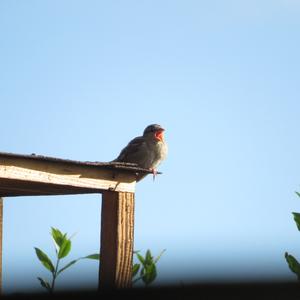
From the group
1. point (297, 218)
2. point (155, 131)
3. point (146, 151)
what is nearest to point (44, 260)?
point (297, 218)

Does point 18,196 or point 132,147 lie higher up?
point 132,147

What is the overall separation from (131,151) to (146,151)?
0.19 meters

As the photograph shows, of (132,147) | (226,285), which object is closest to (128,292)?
(226,285)

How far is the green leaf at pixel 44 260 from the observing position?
314 centimetres

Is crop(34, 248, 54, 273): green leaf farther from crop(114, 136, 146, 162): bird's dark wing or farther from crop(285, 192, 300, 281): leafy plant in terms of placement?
crop(114, 136, 146, 162): bird's dark wing

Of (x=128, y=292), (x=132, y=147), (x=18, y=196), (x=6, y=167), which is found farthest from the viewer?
(x=132, y=147)

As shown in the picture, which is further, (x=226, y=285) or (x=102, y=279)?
(x=102, y=279)

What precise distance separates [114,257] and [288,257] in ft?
5.70

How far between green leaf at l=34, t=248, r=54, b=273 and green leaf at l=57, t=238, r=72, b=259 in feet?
0.24

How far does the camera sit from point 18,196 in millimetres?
4680

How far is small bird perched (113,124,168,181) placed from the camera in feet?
22.3

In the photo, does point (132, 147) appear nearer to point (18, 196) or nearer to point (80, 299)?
point (18, 196)

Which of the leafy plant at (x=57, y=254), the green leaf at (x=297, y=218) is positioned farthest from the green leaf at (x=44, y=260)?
the green leaf at (x=297, y=218)

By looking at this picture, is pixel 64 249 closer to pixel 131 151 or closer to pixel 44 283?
pixel 44 283
